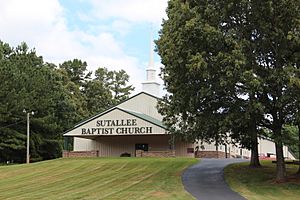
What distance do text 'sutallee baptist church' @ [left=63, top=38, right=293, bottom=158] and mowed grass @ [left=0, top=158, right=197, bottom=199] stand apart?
37.9 ft

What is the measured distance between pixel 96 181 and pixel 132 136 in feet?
82.6

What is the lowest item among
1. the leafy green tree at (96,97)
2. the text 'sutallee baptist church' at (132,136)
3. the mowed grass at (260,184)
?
the mowed grass at (260,184)

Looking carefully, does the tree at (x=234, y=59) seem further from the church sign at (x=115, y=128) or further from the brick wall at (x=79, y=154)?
the brick wall at (x=79, y=154)

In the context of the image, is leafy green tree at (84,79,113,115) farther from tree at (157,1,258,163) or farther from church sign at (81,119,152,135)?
tree at (157,1,258,163)

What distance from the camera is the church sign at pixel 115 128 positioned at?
4888 cm

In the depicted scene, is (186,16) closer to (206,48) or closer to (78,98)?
(206,48)

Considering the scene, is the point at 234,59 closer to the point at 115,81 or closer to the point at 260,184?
the point at 260,184

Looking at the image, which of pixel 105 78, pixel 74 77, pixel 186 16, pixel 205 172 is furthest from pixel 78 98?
pixel 186 16

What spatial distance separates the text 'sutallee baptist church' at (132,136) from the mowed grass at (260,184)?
633 inches

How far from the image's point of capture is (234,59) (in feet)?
69.7

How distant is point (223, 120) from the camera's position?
23.0 m

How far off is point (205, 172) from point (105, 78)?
226 feet

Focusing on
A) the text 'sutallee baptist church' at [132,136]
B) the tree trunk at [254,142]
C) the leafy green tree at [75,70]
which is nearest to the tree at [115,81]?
the leafy green tree at [75,70]

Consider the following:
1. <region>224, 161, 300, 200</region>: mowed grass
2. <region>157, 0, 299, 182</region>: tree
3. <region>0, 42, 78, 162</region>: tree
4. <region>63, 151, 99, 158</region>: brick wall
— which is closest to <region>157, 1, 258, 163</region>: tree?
<region>157, 0, 299, 182</region>: tree
